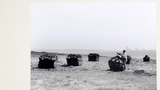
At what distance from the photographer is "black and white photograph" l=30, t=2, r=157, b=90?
9.48 ft

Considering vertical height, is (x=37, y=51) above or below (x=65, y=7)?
below

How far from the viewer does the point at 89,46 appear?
2941 mm

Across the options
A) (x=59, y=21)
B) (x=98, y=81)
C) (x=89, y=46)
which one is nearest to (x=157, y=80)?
(x=98, y=81)

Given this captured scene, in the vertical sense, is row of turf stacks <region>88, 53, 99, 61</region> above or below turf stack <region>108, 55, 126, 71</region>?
above

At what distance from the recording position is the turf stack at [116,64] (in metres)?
2.91

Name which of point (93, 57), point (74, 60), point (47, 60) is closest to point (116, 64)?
point (93, 57)

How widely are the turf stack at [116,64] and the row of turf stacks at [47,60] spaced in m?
0.62

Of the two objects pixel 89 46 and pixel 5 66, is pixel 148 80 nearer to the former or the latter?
pixel 89 46

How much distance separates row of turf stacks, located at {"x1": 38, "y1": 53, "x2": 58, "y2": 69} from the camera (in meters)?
2.92

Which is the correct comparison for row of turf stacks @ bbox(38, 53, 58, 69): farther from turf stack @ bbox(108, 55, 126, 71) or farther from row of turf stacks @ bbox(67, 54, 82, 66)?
turf stack @ bbox(108, 55, 126, 71)

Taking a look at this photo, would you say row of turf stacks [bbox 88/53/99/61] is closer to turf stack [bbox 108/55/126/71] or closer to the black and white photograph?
the black and white photograph

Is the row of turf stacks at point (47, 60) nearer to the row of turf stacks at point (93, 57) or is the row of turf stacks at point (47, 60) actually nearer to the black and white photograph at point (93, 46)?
the black and white photograph at point (93, 46)

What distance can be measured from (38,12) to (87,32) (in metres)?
0.59

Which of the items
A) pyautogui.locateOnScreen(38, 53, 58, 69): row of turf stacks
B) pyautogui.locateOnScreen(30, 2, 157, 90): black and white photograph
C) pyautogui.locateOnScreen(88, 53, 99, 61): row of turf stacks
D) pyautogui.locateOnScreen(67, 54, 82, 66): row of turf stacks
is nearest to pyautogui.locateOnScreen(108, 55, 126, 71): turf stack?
pyautogui.locateOnScreen(30, 2, 157, 90): black and white photograph
